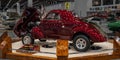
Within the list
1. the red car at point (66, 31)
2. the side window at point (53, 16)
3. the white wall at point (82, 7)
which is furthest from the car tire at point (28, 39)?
→ the white wall at point (82, 7)

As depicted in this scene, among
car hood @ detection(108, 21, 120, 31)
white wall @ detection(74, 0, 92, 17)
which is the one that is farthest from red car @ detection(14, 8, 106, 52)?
white wall @ detection(74, 0, 92, 17)

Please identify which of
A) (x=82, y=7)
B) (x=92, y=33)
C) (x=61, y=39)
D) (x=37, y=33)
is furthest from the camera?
(x=82, y=7)

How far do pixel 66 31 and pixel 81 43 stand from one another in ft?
2.42

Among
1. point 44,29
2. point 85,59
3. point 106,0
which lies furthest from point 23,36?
point 106,0

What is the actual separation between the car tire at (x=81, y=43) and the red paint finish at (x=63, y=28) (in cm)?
17

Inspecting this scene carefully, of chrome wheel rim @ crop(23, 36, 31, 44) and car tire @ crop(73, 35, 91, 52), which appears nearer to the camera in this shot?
car tire @ crop(73, 35, 91, 52)

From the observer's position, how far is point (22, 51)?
9.95 m

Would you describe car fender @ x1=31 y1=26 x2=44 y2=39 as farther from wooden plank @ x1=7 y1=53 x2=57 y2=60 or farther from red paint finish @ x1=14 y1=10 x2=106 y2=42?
wooden plank @ x1=7 y1=53 x2=57 y2=60

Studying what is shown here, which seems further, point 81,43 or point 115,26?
point 115,26

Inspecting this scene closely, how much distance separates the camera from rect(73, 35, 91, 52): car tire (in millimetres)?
10148

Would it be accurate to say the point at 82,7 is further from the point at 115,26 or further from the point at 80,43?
the point at 80,43

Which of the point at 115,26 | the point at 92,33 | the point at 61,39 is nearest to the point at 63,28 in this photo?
the point at 61,39

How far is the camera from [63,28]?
10.8 m

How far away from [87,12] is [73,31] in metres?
20.8
